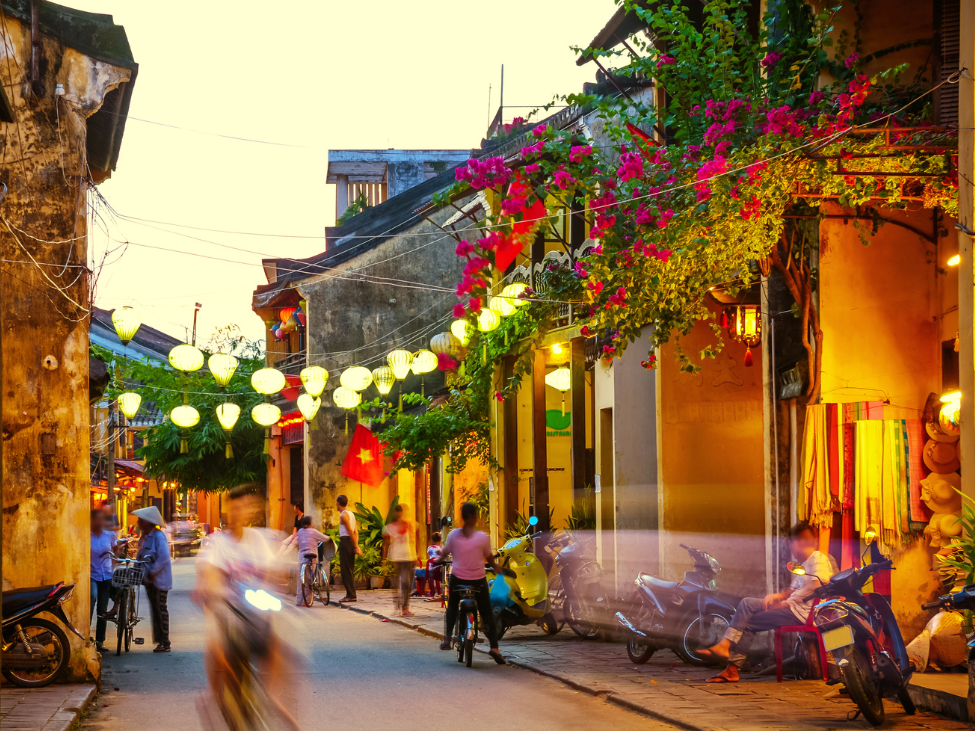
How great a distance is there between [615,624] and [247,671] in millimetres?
7416

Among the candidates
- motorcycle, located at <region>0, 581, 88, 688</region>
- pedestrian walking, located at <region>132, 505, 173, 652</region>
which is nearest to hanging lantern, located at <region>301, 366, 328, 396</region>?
pedestrian walking, located at <region>132, 505, 173, 652</region>

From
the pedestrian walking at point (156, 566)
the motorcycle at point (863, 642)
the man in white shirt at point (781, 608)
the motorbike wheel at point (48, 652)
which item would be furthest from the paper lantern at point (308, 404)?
the motorcycle at point (863, 642)

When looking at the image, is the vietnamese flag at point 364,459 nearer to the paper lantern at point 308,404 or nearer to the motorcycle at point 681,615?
the paper lantern at point 308,404

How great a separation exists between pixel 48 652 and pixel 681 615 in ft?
20.7

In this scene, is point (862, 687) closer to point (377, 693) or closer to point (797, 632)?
point (797, 632)

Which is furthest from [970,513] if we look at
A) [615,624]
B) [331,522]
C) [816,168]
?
[331,522]

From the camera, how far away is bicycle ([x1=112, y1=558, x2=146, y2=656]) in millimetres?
13273

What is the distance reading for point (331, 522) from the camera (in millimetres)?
30172

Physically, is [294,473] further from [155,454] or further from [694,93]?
[694,93]

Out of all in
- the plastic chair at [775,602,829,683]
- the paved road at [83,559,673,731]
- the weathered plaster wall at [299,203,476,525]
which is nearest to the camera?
the paved road at [83,559,673,731]

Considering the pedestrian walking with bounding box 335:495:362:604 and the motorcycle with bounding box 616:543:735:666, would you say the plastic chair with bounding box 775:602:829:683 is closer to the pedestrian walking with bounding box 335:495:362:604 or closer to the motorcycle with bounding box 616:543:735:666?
the motorcycle with bounding box 616:543:735:666

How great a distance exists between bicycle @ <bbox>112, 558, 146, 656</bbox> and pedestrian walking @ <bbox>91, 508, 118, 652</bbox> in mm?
176

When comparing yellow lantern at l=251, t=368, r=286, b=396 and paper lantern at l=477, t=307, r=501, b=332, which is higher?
paper lantern at l=477, t=307, r=501, b=332

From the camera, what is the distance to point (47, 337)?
1073 centimetres
